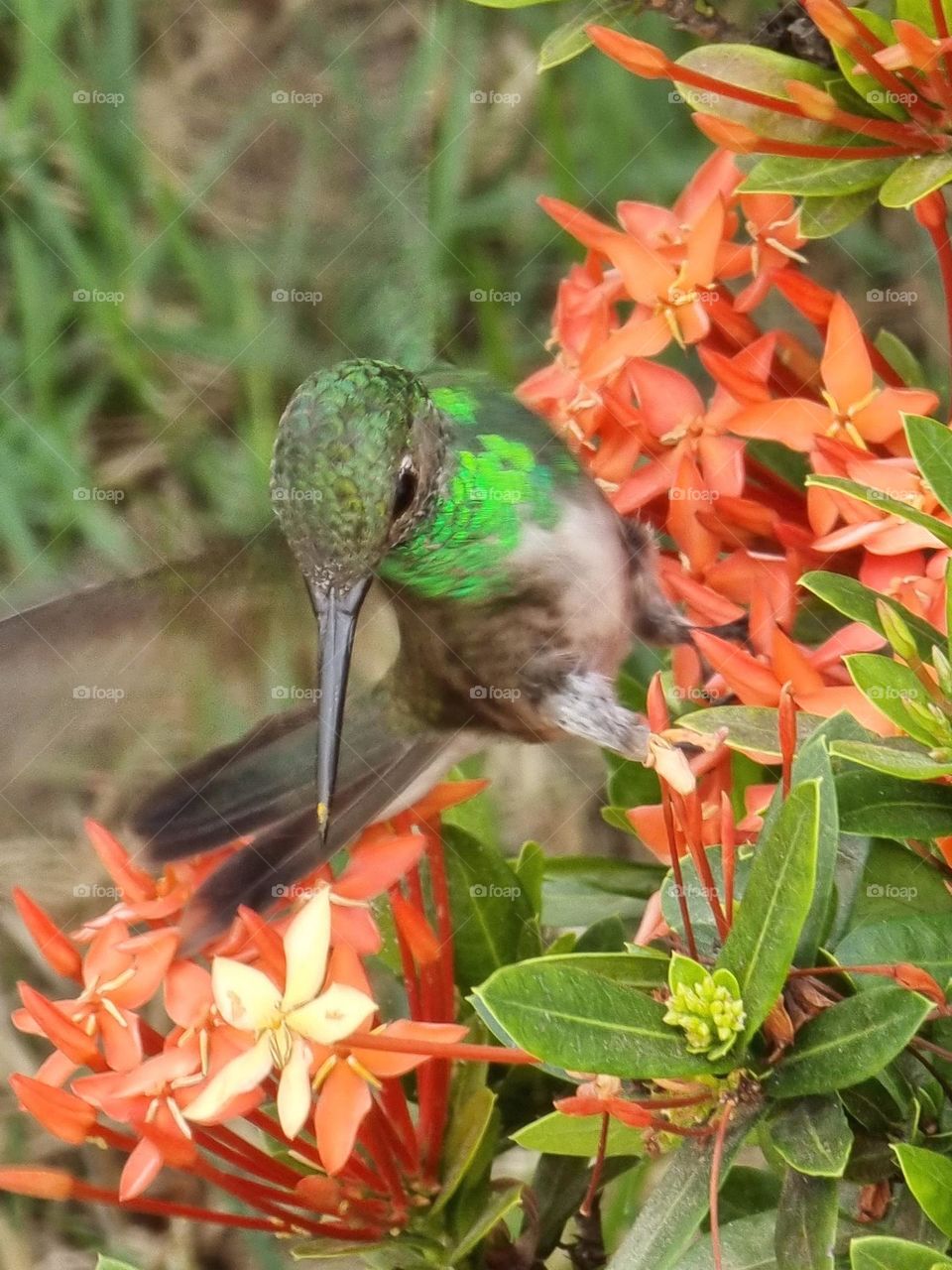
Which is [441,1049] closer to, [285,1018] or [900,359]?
[285,1018]

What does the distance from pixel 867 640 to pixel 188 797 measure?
380mm

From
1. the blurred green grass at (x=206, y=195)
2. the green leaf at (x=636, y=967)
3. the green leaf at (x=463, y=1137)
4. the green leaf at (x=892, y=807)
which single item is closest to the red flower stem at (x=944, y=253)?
the green leaf at (x=892, y=807)

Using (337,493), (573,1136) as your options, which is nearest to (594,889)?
(573,1136)

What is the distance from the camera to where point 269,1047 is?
24.9 inches

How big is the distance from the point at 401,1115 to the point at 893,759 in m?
0.35

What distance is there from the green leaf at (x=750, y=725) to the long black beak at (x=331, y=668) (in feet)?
0.57

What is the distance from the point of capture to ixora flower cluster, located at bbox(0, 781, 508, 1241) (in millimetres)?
632

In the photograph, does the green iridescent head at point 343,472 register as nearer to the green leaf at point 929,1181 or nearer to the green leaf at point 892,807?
the green leaf at point 892,807

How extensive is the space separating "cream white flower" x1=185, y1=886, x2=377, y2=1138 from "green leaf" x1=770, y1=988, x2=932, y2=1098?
18 cm

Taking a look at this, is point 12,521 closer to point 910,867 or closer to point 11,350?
point 11,350

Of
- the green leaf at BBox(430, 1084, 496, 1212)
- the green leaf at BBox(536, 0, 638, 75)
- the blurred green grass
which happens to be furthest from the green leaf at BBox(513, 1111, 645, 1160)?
the blurred green grass

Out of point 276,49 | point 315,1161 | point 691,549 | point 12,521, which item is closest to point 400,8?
point 276,49

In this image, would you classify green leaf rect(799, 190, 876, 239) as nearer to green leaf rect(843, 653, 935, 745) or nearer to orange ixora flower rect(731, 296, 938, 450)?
orange ixora flower rect(731, 296, 938, 450)

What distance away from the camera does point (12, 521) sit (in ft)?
5.88
